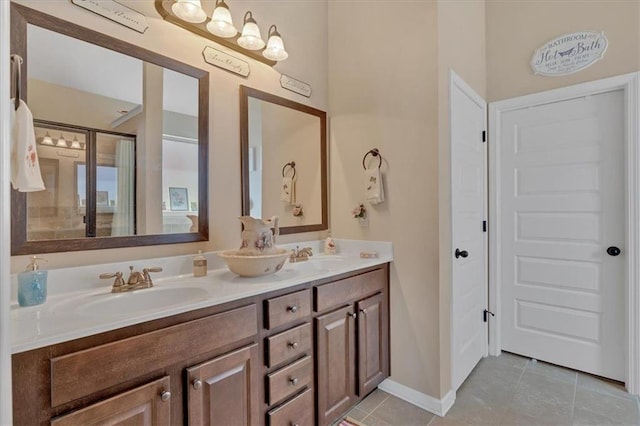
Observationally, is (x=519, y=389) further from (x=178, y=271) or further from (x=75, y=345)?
(x=75, y=345)

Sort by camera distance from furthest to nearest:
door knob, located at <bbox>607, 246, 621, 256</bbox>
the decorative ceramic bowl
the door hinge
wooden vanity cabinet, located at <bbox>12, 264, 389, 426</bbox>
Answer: the door hinge, door knob, located at <bbox>607, 246, 621, 256</bbox>, the decorative ceramic bowl, wooden vanity cabinet, located at <bbox>12, 264, 389, 426</bbox>

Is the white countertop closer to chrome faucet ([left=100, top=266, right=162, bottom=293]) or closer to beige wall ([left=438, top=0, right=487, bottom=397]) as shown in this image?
chrome faucet ([left=100, top=266, right=162, bottom=293])

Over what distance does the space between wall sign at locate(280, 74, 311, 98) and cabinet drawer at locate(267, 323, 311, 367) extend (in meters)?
1.60

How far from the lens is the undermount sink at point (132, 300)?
1157 mm

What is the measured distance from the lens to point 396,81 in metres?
2.07

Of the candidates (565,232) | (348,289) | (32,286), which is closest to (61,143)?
(32,286)

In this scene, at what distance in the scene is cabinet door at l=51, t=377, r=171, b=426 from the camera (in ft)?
2.93

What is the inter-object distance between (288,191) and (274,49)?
A: 3.00 feet

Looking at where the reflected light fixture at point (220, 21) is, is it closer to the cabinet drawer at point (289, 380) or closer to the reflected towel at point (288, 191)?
the reflected towel at point (288, 191)

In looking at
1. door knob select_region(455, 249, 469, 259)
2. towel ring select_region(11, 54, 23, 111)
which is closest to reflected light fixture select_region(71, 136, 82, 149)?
towel ring select_region(11, 54, 23, 111)

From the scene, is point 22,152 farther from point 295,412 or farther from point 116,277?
point 295,412

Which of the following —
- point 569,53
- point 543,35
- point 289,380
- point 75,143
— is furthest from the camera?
point 543,35

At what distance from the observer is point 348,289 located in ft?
5.86

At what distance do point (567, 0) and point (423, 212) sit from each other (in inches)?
78.7
